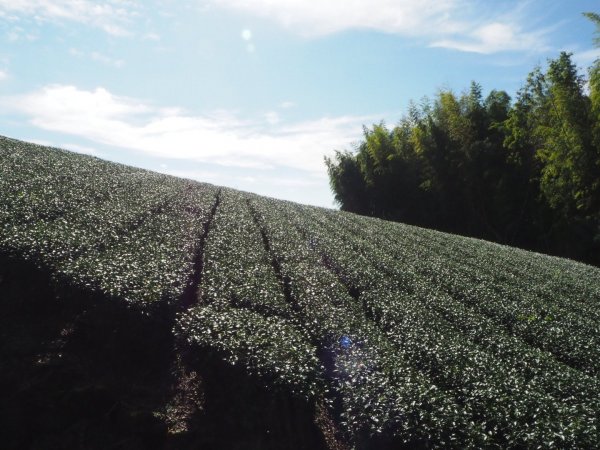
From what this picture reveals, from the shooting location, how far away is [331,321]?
7035 mm

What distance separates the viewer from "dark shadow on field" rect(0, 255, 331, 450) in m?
5.51

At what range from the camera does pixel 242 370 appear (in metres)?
5.61

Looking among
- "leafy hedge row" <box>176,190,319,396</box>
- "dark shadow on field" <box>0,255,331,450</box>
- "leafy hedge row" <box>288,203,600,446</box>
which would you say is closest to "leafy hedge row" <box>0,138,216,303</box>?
"dark shadow on field" <box>0,255,331,450</box>

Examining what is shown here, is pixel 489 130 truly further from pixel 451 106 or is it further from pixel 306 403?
pixel 306 403

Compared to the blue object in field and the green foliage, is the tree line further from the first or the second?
the blue object in field

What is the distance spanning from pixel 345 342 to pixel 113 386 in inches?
132

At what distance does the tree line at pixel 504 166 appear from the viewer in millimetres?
18109

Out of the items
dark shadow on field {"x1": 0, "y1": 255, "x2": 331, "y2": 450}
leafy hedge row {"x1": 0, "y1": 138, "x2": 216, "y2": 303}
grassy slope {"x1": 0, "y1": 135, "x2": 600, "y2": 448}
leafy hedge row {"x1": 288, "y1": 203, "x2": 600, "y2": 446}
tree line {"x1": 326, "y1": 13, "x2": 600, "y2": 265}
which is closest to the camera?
leafy hedge row {"x1": 288, "y1": 203, "x2": 600, "y2": 446}

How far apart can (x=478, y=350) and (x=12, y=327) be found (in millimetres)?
7181

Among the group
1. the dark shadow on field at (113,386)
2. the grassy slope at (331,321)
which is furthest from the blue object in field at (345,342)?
the dark shadow on field at (113,386)

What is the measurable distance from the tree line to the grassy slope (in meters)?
8.19

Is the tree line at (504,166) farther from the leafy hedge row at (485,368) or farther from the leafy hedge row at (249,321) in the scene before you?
the leafy hedge row at (249,321)

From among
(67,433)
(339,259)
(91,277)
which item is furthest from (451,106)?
(67,433)

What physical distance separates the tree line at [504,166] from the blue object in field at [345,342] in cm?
1579
